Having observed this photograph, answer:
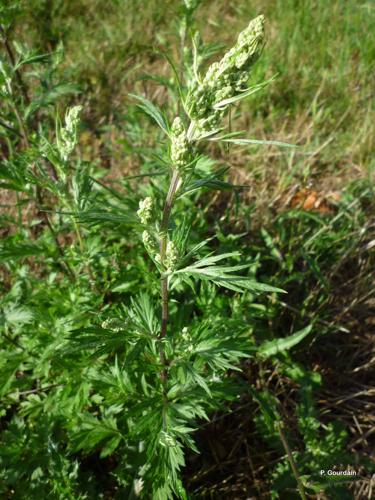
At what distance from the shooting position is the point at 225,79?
4.20ft

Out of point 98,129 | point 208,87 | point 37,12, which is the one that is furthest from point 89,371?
point 37,12

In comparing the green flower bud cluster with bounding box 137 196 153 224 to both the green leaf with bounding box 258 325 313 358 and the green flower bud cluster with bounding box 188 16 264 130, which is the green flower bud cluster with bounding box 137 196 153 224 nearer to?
the green flower bud cluster with bounding box 188 16 264 130

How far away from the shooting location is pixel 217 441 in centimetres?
270

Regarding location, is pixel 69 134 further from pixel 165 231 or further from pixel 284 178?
pixel 284 178

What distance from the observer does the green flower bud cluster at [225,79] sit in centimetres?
122

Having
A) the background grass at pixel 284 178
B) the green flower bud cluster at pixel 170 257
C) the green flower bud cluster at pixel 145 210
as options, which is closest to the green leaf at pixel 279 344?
the background grass at pixel 284 178

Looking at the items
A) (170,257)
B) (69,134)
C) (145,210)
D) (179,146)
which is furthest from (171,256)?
(69,134)

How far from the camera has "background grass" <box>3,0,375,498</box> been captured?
2709 mm

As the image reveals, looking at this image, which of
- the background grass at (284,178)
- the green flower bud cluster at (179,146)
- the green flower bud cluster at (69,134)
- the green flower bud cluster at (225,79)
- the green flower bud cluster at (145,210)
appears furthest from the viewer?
the background grass at (284,178)

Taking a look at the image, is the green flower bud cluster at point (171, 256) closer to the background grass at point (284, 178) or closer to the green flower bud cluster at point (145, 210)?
the green flower bud cluster at point (145, 210)

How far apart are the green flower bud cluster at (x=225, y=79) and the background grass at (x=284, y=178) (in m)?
0.51

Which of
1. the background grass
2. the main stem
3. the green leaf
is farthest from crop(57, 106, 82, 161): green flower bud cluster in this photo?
the green leaf

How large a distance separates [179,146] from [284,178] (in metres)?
2.70

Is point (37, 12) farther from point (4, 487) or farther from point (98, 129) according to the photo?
point (4, 487)
